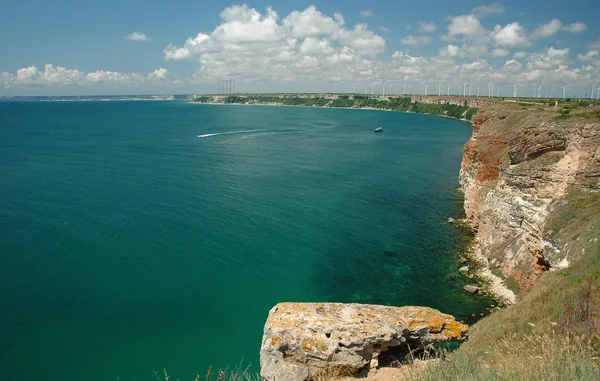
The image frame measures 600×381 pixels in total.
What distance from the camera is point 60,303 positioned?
2605cm

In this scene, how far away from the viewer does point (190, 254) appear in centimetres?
3312

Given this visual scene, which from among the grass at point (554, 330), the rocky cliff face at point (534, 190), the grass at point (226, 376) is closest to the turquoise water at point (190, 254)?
the grass at point (226, 376)

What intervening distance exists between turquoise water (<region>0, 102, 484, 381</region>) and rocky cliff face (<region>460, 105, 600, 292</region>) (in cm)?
387

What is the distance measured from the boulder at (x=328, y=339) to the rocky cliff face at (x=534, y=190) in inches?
518

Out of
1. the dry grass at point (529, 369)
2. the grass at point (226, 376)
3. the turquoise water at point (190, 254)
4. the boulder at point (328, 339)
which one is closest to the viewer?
the dry grass at point (529, 369)

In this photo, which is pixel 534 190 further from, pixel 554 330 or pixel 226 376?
pixel 226 376

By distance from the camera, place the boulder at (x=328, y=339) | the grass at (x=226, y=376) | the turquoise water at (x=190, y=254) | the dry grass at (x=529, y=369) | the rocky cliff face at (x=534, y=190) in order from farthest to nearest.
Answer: the rocky cliff face at (x=534, y=190), the turquoise water at (x=190, y=254), the boulder at (x=328, y=339), the grass at (x=226, y=376), the dry grass at (x=529, y=369)

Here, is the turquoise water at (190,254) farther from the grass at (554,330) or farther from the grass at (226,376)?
the grass at (554,330)


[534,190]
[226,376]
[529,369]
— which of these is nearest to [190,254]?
[226,376]

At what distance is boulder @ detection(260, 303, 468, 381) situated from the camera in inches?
461

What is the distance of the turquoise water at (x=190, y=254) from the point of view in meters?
22.9

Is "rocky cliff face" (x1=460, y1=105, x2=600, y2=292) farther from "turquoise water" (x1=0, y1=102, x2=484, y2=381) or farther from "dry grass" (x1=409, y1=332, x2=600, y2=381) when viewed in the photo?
"dry grass" (x1=409, y1=332, x2=600, y2=381)

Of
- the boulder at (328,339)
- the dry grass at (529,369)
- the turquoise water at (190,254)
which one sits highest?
the dry grass at (529,369)

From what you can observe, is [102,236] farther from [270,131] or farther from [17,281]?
[270,131]
